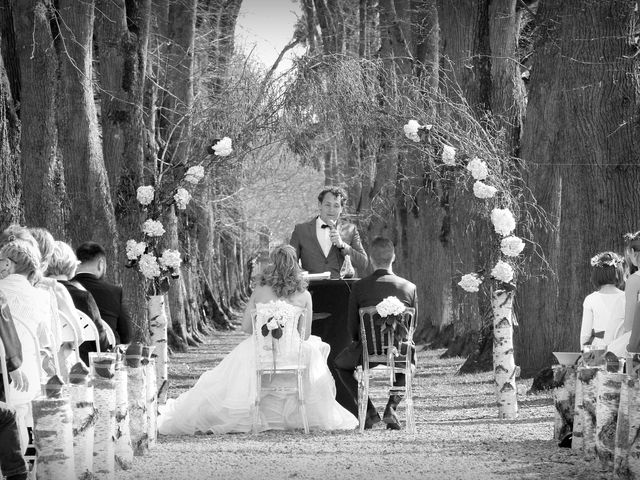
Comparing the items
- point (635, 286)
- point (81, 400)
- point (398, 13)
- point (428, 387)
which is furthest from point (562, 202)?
point (398, 13)

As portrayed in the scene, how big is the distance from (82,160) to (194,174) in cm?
136

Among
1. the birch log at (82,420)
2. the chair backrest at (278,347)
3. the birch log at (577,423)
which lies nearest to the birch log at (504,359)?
the chair backrest at (278,347)

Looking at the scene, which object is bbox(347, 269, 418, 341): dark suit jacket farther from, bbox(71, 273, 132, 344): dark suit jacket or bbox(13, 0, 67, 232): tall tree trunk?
bbox(13, 0, 67, 232): tall tree trunk

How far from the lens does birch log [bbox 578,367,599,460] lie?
908 cm

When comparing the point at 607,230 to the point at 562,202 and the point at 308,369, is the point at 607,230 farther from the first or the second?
the point at 308,369

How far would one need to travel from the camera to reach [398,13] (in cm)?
2661

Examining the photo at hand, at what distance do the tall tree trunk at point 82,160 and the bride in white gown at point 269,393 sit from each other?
124 inches

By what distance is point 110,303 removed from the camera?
34.5 feet

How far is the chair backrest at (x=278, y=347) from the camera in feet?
38.4

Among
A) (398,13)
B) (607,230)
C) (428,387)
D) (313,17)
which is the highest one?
(313,17)

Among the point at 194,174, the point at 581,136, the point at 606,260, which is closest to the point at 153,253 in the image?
the point at 194,174

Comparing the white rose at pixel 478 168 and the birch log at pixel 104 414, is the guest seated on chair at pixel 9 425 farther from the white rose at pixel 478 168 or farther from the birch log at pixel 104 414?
the white rose at pixel 478 168

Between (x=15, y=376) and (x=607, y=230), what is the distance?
9.06m

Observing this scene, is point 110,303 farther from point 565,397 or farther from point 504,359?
point 504,359
